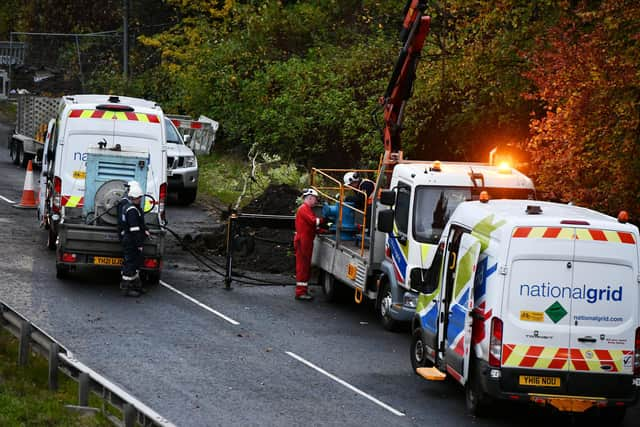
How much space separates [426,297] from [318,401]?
2118mm

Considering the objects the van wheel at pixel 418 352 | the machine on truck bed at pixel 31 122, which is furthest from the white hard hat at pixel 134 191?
the machine on truck bed at pixel 31 122

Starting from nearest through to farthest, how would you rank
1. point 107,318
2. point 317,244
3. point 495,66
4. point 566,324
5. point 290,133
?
point 566,324 < point 107,318 < point 317,244 < point 495,66 < point 290,133

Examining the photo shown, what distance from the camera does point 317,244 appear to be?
2000 centimetres

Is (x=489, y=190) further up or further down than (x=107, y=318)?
further up

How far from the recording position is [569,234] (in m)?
11.9

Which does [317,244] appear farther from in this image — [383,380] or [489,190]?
[383,380]

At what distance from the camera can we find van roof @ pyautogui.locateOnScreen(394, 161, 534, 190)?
16.7 m

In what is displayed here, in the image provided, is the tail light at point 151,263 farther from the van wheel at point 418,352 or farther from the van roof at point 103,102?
the van wheel at point 418,352

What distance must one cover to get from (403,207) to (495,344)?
528 cm

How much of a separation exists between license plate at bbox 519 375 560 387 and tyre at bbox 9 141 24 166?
2571 cm

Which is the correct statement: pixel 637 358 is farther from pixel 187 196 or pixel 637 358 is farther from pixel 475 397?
pixel 187 196

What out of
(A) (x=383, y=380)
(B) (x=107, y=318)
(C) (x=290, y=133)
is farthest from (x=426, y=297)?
(C) (x=290, y=133)

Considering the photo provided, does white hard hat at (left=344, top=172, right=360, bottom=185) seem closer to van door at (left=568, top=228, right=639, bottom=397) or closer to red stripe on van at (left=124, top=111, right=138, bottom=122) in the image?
red stripe on van at (left=124, top=111, right=138, bottom=122)

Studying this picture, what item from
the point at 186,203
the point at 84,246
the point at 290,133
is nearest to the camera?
the point at 84,246
